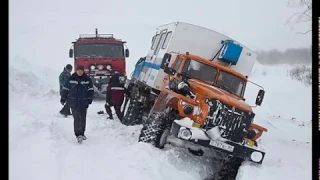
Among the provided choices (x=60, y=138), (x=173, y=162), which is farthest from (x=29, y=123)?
(x=173, y=162)

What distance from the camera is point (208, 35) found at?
22.7 ft

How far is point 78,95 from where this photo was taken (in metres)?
5.50

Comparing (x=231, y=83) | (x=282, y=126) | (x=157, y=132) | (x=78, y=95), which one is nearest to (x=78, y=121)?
(x=78, y=95)

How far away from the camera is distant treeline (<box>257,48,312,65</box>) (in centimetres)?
549

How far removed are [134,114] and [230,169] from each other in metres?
2.34

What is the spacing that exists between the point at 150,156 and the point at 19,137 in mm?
1453

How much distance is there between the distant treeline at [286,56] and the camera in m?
5.49

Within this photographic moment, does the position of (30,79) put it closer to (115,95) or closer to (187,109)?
(115,95)

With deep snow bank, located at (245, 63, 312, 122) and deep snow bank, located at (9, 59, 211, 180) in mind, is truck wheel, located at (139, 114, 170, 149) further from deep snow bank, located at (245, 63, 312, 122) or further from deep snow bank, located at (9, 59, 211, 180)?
deep snow bank, located at (245, 63, 312, 122)

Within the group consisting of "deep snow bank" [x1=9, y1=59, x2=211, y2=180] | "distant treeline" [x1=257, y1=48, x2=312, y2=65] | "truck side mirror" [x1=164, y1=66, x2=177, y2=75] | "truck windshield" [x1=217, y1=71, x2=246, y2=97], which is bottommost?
"deep snow bank" [x1=9, y1=59, x2=211, y2=180]

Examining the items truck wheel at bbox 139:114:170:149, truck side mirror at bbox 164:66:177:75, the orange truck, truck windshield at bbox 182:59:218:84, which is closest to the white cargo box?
the orange truck

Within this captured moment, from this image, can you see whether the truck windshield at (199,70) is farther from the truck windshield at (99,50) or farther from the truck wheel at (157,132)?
the truck windshield at (99,50)

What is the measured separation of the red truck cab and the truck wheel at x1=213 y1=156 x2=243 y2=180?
4015 mm

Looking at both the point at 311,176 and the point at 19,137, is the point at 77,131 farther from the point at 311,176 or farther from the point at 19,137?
the point at 311,176
